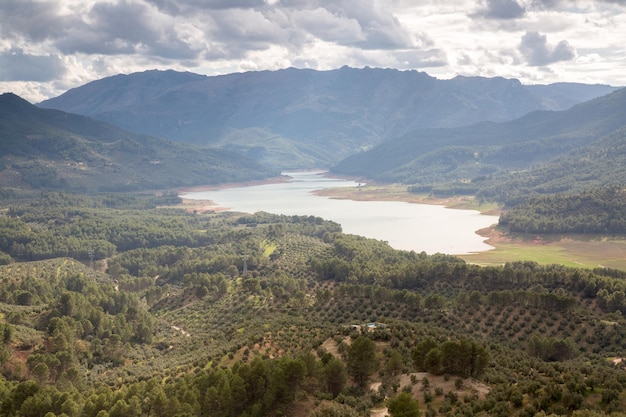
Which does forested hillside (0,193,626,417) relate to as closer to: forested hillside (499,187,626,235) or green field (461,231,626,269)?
green field (461,231,626,269)

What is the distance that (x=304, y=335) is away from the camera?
64.8 meters

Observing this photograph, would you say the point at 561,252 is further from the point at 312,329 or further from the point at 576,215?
the point at 312,329

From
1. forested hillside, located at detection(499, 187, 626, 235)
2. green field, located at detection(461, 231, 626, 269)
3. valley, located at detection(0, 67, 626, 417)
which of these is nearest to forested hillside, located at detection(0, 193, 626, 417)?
valley, located at detection(0, 67, 626, 417)

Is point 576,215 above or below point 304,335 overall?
above

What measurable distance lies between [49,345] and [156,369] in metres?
13.8

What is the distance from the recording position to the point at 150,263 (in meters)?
143

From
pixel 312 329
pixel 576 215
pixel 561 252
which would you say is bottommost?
pixel 561 252

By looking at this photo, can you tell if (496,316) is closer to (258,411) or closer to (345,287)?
(345,287)

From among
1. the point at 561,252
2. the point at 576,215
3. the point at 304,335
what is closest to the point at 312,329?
the point at 304,335

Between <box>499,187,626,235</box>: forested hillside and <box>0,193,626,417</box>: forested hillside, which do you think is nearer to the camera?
<box>0,193,626,417</box>: forested hillside

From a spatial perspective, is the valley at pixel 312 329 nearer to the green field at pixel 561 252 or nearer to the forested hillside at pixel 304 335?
the forested hillside at pixel 304 335

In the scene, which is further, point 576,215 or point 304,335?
point 576,215

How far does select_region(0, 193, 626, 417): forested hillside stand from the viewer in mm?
43219

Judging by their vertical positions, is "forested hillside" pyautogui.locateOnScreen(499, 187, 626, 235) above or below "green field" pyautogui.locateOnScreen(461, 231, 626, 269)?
above
